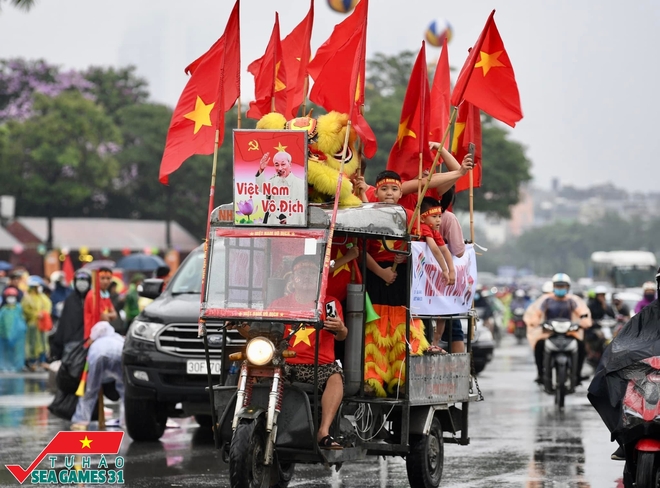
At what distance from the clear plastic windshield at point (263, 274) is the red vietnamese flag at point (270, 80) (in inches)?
102

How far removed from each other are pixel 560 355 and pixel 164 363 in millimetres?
7612

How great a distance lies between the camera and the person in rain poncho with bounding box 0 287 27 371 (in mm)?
25156

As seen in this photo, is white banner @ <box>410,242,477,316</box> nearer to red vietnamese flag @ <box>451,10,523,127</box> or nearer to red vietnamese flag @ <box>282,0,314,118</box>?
red vietnamese flag @ <box>451,10,523,127</box>

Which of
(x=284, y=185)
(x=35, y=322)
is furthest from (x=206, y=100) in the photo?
(x=35, y=322)

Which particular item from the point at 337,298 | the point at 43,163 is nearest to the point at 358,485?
the point at 337,298

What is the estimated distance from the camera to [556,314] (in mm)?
19141

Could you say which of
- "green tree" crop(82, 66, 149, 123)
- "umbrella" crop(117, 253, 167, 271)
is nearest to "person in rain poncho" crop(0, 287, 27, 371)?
"umbrella" crop(117, 253, 167, 271)

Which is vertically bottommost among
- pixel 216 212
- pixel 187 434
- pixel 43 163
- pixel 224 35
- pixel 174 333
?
pixel 187 434

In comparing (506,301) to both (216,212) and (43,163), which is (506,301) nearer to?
(43,163)

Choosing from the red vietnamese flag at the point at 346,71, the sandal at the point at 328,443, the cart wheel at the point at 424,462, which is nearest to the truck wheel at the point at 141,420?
the red vietnamese flag at the point at 346,71

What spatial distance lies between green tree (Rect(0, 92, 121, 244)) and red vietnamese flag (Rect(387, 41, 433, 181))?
161ft

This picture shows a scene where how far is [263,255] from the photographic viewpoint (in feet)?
28.9

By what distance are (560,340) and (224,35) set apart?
402 inches

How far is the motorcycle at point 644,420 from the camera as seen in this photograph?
8.30 meters
